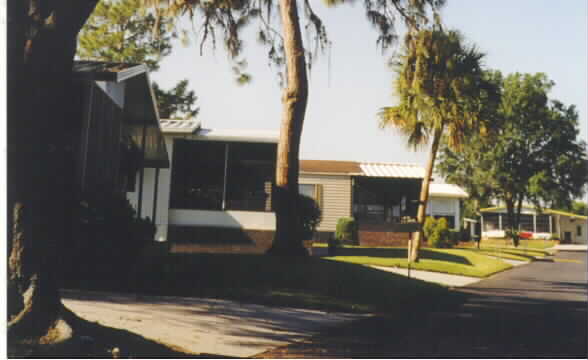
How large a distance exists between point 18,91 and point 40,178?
73cm

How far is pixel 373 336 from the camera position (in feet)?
19.4

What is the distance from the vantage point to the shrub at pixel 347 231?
23.6 metres

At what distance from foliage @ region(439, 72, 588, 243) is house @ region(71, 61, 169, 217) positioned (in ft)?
28.0

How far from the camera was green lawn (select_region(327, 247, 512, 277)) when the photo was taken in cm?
1591

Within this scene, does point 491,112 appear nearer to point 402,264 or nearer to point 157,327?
point 402,264

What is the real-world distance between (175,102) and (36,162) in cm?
2538

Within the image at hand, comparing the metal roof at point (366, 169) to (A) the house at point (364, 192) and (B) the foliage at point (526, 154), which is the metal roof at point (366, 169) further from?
(B) the foliage at point (526, 154)

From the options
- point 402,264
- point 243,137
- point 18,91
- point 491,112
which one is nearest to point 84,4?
point 18,91

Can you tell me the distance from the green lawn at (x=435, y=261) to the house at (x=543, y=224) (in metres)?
28.4

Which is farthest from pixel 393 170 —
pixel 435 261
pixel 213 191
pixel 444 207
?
pixel 213 191

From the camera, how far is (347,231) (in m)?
23.6

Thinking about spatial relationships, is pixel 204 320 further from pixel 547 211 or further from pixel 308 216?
pixel 547 211

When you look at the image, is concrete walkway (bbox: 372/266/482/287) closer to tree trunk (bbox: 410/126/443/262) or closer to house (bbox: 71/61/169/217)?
tree trunk (bbox: 410/126/443/262)

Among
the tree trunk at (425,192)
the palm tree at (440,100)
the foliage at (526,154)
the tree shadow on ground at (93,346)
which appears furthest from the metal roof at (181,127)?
the tree shadow on ground at (93,346)
